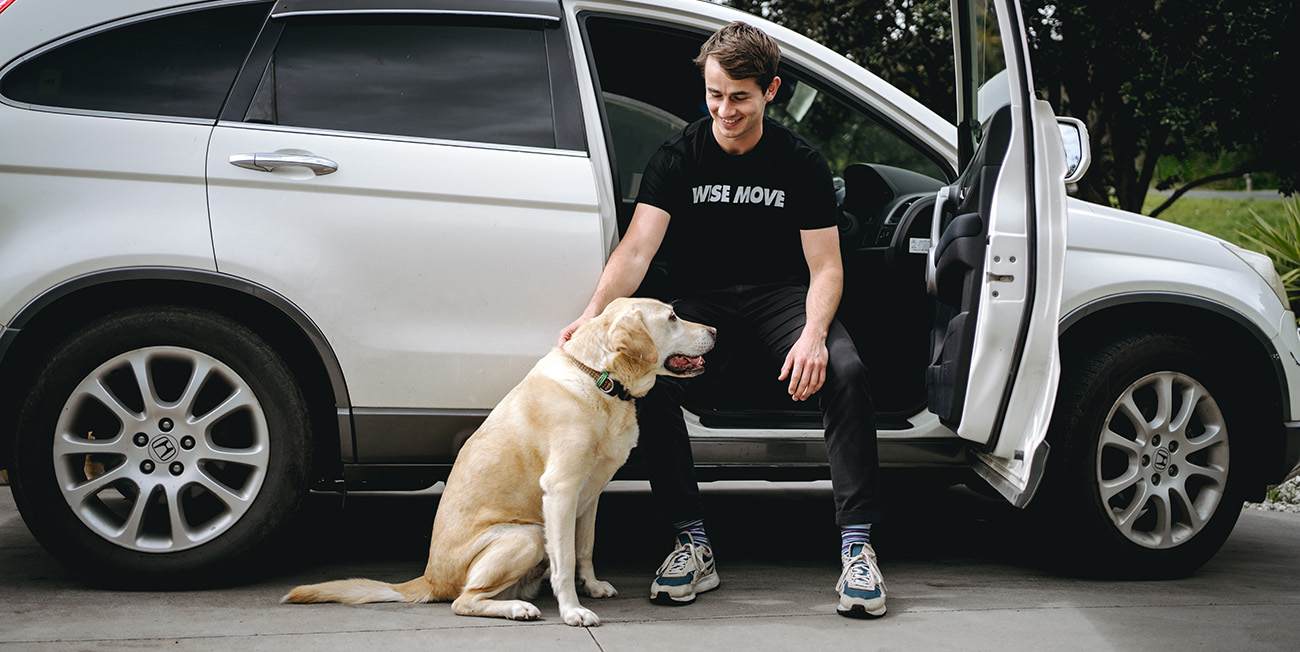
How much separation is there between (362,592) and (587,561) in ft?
2.28

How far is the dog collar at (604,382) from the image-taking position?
3105mm

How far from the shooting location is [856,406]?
129 inches

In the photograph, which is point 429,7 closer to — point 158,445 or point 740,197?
point 740,197

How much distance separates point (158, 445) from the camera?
10.3 feet

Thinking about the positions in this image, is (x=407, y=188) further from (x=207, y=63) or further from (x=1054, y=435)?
(x=1054, y=435)

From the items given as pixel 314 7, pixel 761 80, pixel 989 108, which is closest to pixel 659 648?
pixel 761 80

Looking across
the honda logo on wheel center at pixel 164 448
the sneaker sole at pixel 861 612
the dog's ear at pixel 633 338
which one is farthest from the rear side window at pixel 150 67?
the sneaker sole at pixel 861 612

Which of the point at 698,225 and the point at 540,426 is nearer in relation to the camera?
the point at 540,426

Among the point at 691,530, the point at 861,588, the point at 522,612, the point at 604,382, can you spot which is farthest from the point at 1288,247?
the point at 522,612

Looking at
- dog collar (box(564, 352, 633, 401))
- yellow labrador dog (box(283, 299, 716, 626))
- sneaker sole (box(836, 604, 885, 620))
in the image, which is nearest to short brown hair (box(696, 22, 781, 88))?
yellow labrador dog (box(283, 299, 716, 626))

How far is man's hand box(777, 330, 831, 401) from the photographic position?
10.7 ft

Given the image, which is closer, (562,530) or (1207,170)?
(562,530)

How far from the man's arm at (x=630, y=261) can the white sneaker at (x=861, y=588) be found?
1086 mm

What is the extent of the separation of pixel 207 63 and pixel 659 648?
223 centimetres
